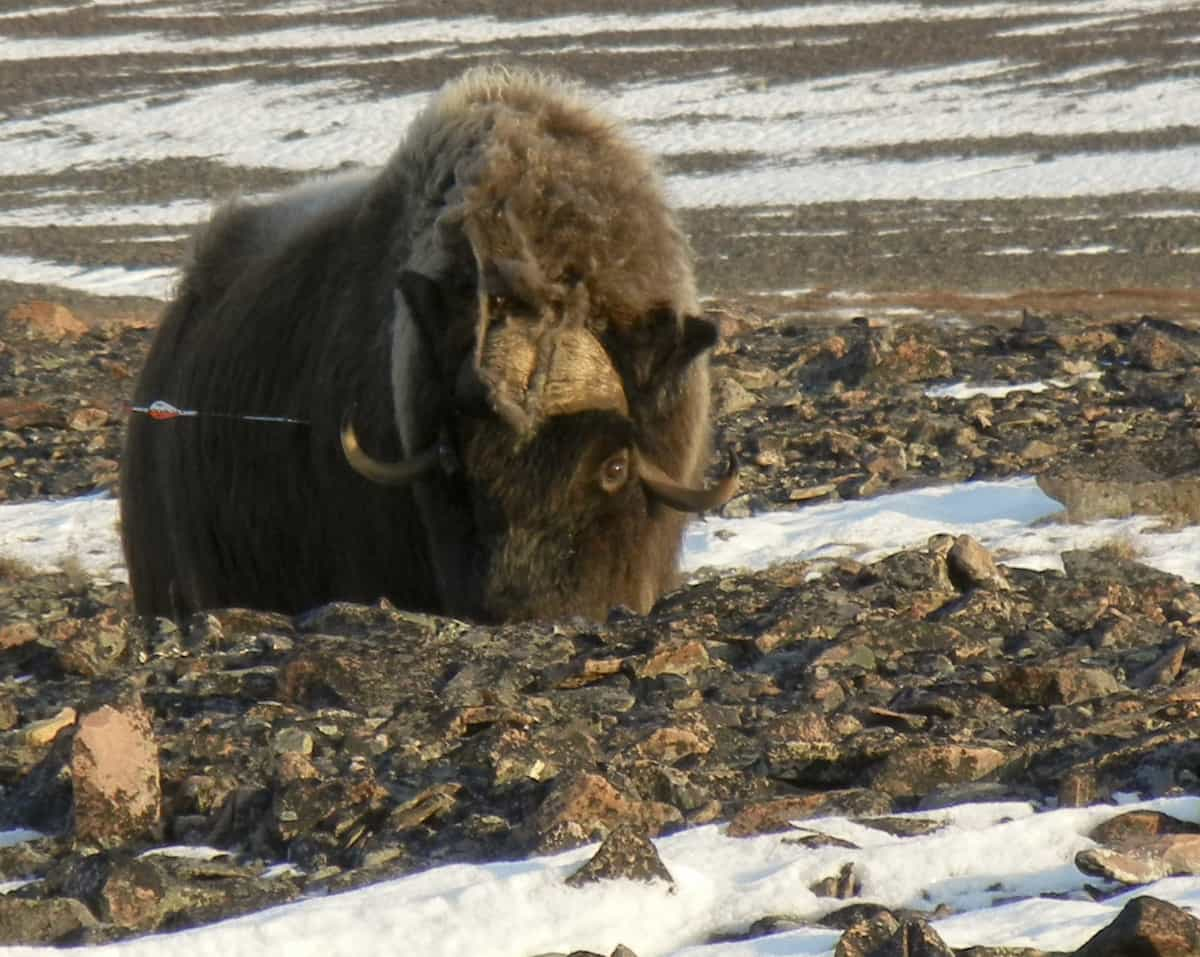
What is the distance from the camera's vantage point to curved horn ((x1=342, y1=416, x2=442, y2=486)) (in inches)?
290

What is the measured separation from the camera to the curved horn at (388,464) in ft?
24.1

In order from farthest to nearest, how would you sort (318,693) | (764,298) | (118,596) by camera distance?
(764,298) → (118,596) → (318,693)

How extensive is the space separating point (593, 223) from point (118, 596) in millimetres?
4571

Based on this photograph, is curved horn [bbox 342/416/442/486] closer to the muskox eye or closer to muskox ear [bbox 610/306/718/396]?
the muskox eye

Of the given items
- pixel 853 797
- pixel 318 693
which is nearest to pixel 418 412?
pixel 318 693

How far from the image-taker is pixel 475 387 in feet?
23.3

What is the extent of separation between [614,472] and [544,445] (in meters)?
0.30

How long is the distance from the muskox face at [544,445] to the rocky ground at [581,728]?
0.97ft

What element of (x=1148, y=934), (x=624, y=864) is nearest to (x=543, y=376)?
(x=624, y=864)

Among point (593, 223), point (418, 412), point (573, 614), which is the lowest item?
point (573, 614)

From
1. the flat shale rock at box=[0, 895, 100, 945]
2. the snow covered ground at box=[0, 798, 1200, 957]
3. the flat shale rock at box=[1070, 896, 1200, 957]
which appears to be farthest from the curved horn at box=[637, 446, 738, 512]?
the flat shale rock at box=[1070, 896, 1200, 957]

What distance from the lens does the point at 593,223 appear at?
7332mm

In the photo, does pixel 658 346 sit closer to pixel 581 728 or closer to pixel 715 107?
pixel 581 728

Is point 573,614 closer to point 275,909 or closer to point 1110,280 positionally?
point 275,909
